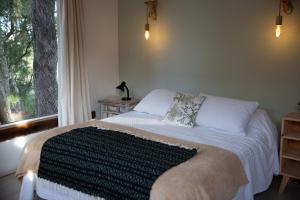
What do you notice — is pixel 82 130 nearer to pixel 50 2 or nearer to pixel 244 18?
pixel 50 2

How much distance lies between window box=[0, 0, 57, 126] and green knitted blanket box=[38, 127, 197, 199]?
1.14 m

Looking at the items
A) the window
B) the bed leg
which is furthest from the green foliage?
the bed leg

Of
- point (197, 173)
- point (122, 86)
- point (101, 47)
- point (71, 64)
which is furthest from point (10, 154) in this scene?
point (197, 173)

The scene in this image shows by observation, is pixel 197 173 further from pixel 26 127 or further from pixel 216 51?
pixel 26 127

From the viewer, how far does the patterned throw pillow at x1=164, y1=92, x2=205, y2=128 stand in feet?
9.47

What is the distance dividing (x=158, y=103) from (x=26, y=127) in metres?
1.48

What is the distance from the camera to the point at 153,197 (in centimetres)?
170

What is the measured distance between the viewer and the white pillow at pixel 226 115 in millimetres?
2707

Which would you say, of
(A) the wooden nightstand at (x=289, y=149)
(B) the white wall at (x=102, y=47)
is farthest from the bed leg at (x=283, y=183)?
(B) the white wall at (x=102, y=47)

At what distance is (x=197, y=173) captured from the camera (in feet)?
5.95

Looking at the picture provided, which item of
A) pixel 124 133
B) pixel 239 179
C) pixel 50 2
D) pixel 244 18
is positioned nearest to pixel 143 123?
pixel 124 133

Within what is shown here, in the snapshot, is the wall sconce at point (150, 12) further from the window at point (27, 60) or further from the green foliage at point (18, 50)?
the green foliage at point (18, 50)

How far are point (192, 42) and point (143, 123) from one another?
1.22 metres

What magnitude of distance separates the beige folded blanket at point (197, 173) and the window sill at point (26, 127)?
2.73 ft
